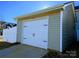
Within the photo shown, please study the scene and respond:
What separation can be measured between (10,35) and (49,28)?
192 inches

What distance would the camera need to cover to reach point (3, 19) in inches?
316

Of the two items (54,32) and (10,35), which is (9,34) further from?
(54,32)

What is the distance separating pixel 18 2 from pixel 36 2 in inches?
35.4

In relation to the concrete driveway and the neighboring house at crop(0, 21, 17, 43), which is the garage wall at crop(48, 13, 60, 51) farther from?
the neighboring house at crop(0, 21, 17, 43)

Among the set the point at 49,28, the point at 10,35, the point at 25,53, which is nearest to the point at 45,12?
the point at 49,28

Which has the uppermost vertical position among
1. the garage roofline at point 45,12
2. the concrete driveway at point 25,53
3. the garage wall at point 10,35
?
the garage roofline at point 45,12

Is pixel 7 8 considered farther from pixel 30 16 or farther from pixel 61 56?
pixel 61 56

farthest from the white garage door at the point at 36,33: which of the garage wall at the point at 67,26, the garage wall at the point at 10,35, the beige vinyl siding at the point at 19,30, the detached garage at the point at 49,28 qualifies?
the garage wall at the point at 10,35

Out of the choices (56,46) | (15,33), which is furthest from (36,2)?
(15,33)

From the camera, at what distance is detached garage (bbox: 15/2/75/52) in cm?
696

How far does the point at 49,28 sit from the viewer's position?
7.45m

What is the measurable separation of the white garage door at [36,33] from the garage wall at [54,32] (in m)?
0.30

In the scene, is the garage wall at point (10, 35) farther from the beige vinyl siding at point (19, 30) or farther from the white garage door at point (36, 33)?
the white garage door at point (36, 33)

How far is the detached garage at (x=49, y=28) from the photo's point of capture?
696 centimetres
